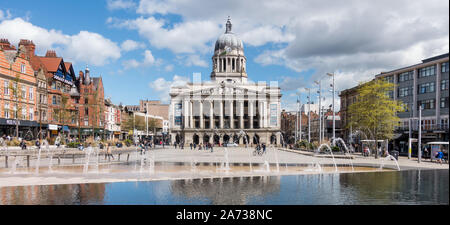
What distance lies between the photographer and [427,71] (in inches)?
2377

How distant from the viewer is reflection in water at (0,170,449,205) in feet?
46.9

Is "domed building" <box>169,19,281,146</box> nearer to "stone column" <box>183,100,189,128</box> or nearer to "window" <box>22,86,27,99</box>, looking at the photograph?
"stone column" <box>183,100,189,128</box>

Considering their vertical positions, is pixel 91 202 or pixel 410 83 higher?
pixel 410 83

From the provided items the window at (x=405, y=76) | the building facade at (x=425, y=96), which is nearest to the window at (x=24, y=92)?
the building facade at (x=425, y=96)

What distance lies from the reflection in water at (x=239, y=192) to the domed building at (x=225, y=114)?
10580cm

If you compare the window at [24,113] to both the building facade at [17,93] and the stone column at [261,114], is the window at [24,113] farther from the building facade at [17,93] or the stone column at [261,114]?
the stone column at [261,114]

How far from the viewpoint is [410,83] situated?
6500 centimetres

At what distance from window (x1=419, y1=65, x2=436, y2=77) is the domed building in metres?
68.1

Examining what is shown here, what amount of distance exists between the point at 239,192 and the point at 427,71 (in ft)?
179

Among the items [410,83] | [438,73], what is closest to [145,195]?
[438,73]

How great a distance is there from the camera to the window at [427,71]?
58969 mm
